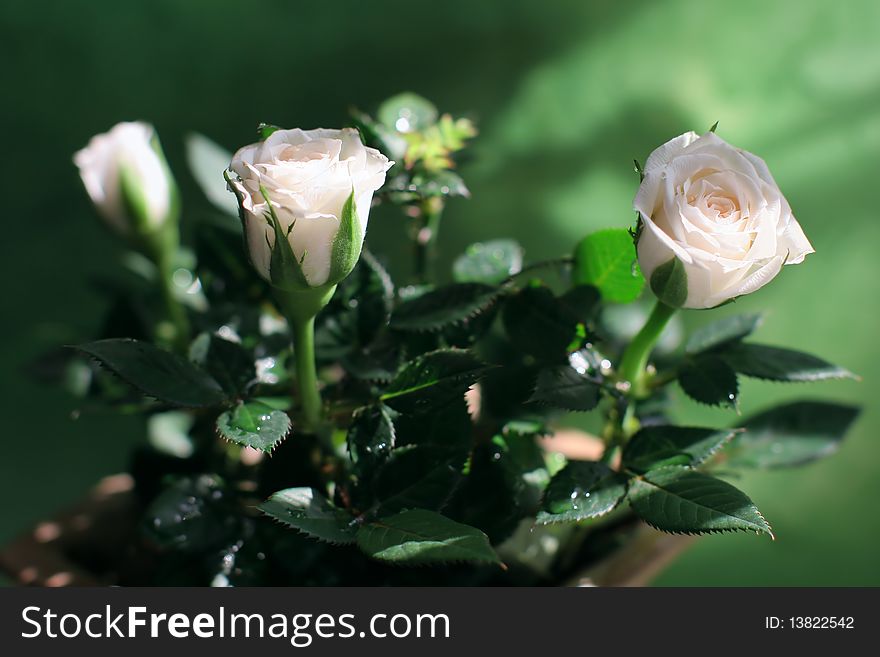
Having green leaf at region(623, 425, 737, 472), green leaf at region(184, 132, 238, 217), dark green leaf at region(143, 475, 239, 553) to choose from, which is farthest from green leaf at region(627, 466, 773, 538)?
green leaf at region(184, 132, 238, 217)

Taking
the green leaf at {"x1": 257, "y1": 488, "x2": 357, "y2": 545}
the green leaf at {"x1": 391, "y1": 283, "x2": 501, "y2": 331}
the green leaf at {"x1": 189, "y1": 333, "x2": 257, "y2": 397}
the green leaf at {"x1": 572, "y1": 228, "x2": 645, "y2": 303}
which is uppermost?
the green leaf at {"x1": 572, "y1": 228, "x2": 645, "y2": 303}

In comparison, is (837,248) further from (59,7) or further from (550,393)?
(59,7)

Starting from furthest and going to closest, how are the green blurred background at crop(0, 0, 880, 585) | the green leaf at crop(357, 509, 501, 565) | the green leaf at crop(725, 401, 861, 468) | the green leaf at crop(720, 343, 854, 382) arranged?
the green blurred background at crop(0, 0, 880, 585)
the green leaf at crop(725, 401, 861, 468)
the green leaf at crop(720, 343, 854, 382)
the green leaf at crop(357, 509, 501, 565)

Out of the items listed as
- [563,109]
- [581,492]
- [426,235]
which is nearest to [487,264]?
[426,235]

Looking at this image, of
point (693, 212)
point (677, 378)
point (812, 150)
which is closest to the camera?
point (693, 212)

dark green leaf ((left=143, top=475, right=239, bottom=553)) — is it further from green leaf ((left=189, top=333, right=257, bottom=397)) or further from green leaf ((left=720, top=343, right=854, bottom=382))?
green leaf ((left=720, top=343, right=854, bottom=382))
